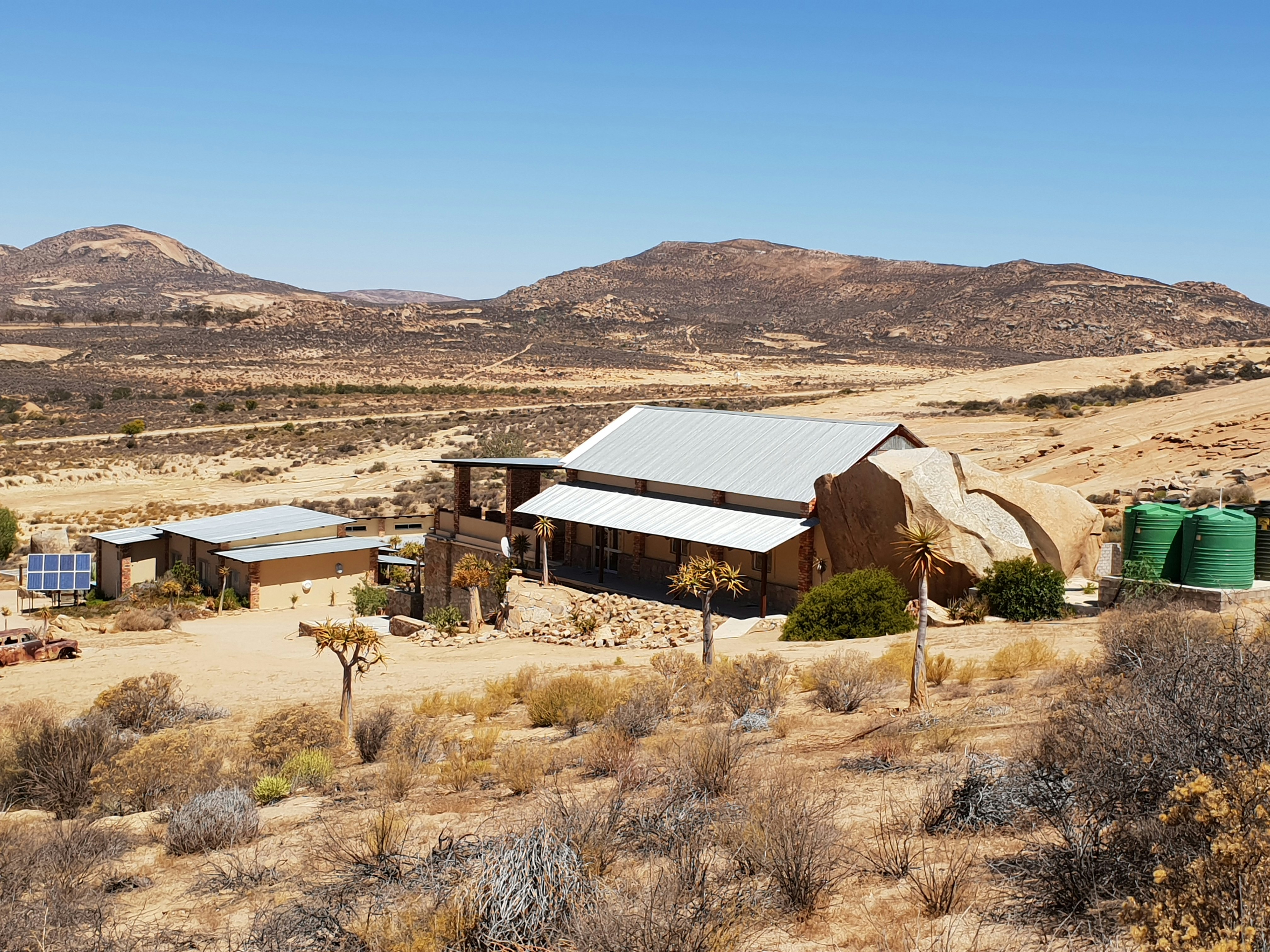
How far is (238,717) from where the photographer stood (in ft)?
59.9

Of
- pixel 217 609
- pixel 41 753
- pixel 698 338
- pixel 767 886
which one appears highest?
pixel 698 338

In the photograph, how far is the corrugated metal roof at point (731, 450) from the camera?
1068 inches

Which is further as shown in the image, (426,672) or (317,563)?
(317,563)

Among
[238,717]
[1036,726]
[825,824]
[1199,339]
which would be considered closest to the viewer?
[825,824]

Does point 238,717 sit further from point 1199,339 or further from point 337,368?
point 1199,339

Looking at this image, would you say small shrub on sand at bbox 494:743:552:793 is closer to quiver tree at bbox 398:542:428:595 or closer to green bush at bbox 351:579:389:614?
quiver tree at bbox 398:542:428:595

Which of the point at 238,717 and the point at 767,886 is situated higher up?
the point at 767,886

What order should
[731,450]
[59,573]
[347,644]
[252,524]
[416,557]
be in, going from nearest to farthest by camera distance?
1. [347,644]
2. [731,450]
3. [59,573]
4. [416,557]
5. [252,524]

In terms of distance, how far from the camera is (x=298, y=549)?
3472cm

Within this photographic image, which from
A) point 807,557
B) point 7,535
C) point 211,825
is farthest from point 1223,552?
point 7,535

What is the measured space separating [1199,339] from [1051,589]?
433 feet

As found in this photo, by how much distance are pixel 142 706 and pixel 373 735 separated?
521cm

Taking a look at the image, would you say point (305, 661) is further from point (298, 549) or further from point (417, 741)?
point (417, 741)

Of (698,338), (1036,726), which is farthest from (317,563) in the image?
(698,338)
